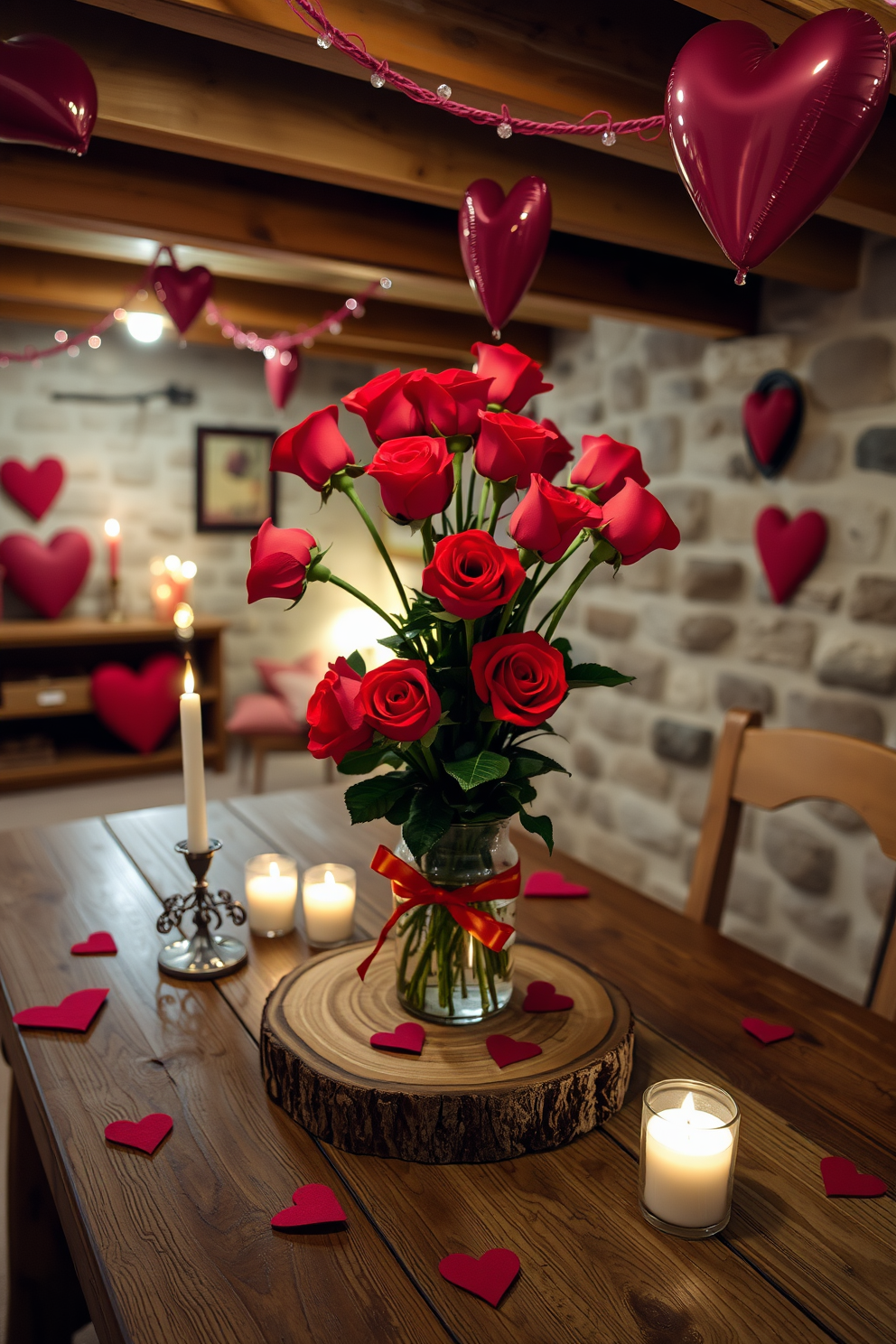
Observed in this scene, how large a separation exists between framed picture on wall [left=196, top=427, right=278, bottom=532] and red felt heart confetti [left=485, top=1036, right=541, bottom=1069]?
156 inches

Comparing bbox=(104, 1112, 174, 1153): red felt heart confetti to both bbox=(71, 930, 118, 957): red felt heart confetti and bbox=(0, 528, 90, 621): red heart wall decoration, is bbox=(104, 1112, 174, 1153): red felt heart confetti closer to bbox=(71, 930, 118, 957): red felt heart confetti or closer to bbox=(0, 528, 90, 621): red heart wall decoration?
bbox=(71, 930, 118, 957): red felt heart confetti

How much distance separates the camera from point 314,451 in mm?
943

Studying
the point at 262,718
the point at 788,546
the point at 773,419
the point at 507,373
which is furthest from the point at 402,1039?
the point at 262,718

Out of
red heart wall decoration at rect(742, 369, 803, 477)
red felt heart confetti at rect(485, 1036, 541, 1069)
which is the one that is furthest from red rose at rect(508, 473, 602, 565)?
red heart wall decoration at rect(742, 369, 803, 477)

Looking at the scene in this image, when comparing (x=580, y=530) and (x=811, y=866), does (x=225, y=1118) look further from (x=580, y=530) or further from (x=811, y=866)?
(x=811, y=866)

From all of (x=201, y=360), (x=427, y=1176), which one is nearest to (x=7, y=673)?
(x=201, y=360)

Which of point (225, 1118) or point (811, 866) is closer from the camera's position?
point (225, 1118)

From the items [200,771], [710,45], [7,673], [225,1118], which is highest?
[710,45]

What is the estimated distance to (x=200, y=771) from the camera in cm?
120

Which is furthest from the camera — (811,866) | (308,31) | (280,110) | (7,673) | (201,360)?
(201,360)

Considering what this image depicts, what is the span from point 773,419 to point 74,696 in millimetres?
3075

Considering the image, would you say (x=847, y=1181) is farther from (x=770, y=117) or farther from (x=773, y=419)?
(x=773, y=419)

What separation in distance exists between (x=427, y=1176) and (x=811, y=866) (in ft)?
5.39

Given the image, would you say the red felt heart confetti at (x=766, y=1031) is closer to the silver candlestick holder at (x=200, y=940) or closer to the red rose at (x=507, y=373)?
the silver candlestick holder at (x=200, y=940)
